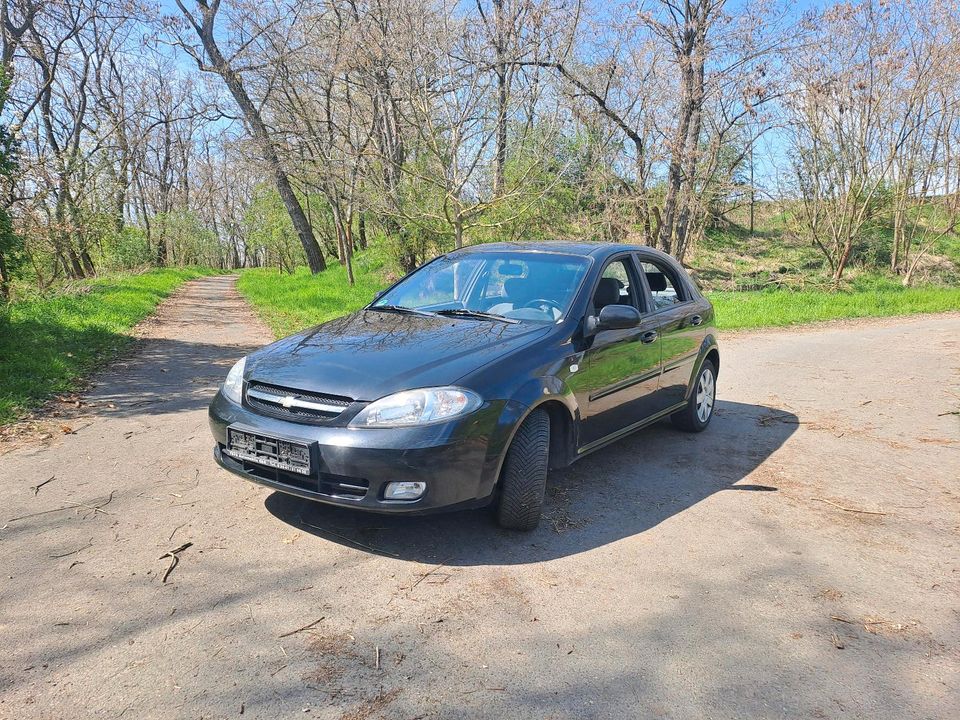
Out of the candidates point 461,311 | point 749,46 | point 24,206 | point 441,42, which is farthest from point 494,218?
point 461,311

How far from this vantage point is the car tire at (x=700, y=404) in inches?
239

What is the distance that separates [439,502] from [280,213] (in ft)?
104

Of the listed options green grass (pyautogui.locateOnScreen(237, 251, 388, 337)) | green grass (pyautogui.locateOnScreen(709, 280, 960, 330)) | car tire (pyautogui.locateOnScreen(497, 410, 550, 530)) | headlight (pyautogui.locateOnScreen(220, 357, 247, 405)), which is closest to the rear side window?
car tire (pyautogui.locateOnScreen(497, 410, 550, 530))

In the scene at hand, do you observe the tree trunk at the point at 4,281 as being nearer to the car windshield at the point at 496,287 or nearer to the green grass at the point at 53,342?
the green grass at the point at 53,342

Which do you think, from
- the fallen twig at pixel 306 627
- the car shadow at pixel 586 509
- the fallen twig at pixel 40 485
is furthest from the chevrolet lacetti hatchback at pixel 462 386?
the fallen twig at pixel 40 485

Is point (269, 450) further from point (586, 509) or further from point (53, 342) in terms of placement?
point (53, 342)

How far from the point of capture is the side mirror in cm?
441

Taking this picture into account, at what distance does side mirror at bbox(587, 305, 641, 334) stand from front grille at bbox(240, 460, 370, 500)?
1806 mm

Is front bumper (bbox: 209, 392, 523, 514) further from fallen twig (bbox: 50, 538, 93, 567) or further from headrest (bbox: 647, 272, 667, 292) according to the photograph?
headrest (bbox: 647, 272, 667, 292)

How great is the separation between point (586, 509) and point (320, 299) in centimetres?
1251

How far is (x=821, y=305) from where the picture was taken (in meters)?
16.6

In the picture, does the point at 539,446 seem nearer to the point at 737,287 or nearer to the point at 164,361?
the point at 164,361

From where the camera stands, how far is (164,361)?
8.88 metres

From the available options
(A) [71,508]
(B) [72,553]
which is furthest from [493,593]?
(A) [71,508]
